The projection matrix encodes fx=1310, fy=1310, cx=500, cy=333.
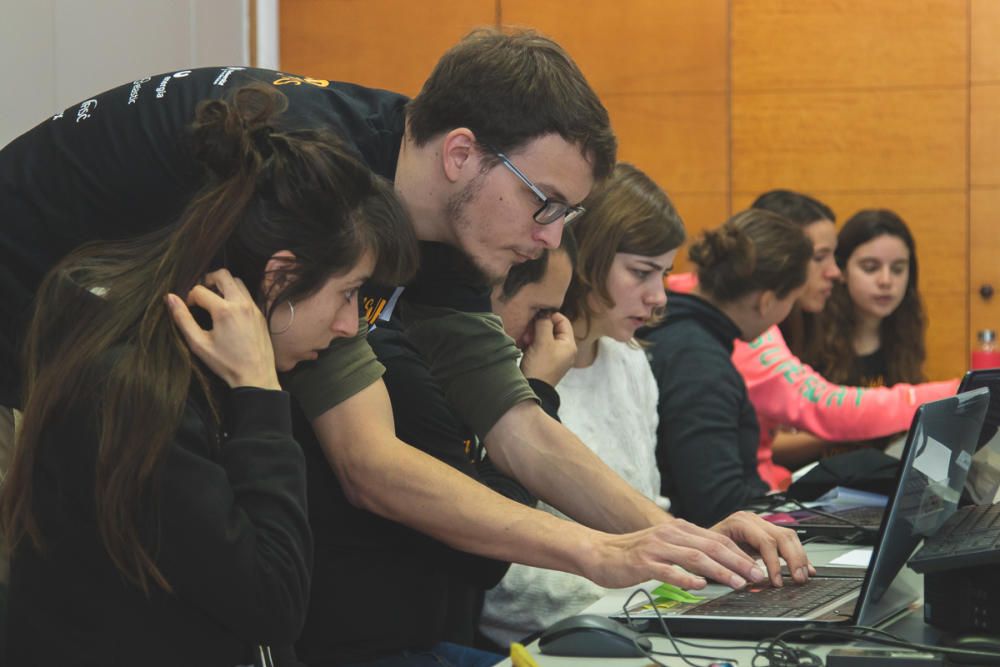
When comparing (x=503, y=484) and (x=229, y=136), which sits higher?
(x=229, y=136)

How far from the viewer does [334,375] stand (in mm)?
1518

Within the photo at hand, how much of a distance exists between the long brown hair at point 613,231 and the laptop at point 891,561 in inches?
36.8

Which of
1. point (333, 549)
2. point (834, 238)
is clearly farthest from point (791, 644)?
point (834, 238)

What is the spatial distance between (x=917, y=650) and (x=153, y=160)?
3.20 feet

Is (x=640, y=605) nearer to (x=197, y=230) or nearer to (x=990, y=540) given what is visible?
(x=990, y=540)

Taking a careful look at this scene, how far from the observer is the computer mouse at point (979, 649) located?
4.09 feet

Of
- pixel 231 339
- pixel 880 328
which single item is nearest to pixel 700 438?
pixel 231 339

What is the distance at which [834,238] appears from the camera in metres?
3.78

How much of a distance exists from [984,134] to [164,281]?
4.12 meters

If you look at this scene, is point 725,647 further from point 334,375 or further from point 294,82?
point 294,82

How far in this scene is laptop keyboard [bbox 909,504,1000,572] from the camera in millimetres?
1322

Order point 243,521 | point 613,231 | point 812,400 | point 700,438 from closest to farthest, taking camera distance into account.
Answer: point 243,521, point 613,231, point 700,438, point 812,400

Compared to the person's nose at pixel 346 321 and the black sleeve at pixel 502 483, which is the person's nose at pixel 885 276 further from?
the person's nose at pixel 346 321

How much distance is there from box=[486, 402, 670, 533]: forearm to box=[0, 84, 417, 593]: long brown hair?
454 mm
